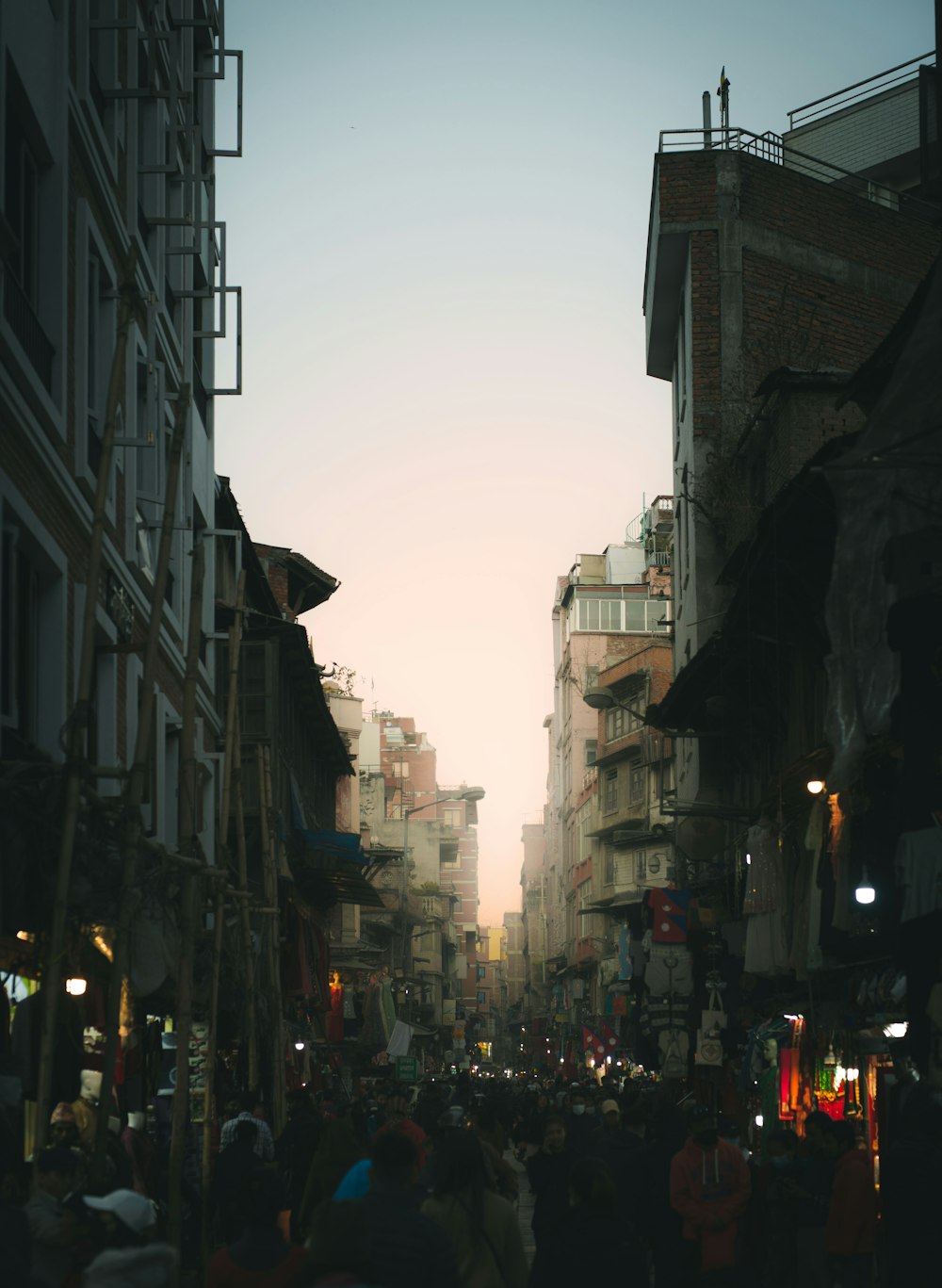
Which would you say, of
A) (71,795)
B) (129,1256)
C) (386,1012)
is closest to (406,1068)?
(386,1012)

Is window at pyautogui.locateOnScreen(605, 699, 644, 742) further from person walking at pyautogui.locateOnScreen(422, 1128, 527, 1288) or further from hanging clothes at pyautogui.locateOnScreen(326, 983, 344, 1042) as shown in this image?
person walking at pyautogui.locateOnScreen(422, 1128, 527, 1288)

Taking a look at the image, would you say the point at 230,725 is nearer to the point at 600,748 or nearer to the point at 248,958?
the point at 248,958

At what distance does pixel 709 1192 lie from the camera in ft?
42.7

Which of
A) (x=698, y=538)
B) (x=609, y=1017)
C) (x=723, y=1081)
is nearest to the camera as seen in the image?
(x=723, y=1081)

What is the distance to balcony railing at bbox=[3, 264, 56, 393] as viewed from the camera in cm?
1336

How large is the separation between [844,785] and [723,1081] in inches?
815

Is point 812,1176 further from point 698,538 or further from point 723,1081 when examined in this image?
point 698,538

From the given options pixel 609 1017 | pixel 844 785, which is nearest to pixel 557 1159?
pixel 844 785

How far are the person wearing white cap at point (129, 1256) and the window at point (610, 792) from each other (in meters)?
61.1

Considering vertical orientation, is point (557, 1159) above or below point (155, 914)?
below

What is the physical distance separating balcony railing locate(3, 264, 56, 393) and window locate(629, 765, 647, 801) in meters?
50.3

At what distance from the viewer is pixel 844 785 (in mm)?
9930

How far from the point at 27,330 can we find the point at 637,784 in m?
52.5

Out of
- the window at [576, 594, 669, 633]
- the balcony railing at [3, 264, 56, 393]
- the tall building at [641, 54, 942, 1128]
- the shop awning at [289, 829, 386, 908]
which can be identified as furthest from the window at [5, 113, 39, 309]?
the window at [576, 594, 669, 633]
